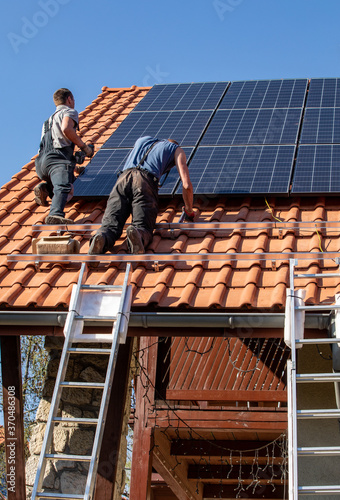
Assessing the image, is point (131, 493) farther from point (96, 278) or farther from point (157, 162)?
point (157, 162)

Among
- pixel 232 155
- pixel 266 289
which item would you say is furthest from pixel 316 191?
pixel 266 289

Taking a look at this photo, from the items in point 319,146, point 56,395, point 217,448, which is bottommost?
point 56,395

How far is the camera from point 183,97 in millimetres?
10727

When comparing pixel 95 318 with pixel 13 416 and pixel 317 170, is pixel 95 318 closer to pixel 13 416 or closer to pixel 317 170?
pixel 13 416

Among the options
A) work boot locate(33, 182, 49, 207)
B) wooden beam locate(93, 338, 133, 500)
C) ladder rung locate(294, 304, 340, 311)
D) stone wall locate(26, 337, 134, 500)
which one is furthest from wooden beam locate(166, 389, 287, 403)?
ladder rung locate(294, 304, 340, 311)

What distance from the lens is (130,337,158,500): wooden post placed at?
9000 millimetres

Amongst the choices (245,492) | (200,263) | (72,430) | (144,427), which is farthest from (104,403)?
(245,492)

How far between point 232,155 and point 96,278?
2.63 metres

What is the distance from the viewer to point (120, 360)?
21.8ft

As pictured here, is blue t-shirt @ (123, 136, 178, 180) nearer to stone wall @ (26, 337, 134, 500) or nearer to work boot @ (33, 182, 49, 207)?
work boot @ (33, 182, 49, 207)

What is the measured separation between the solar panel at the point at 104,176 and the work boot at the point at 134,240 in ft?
3.90

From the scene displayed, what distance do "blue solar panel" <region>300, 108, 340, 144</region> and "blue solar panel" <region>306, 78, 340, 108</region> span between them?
237 millimetres

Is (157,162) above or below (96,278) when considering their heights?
above

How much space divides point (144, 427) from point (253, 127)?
412cm
